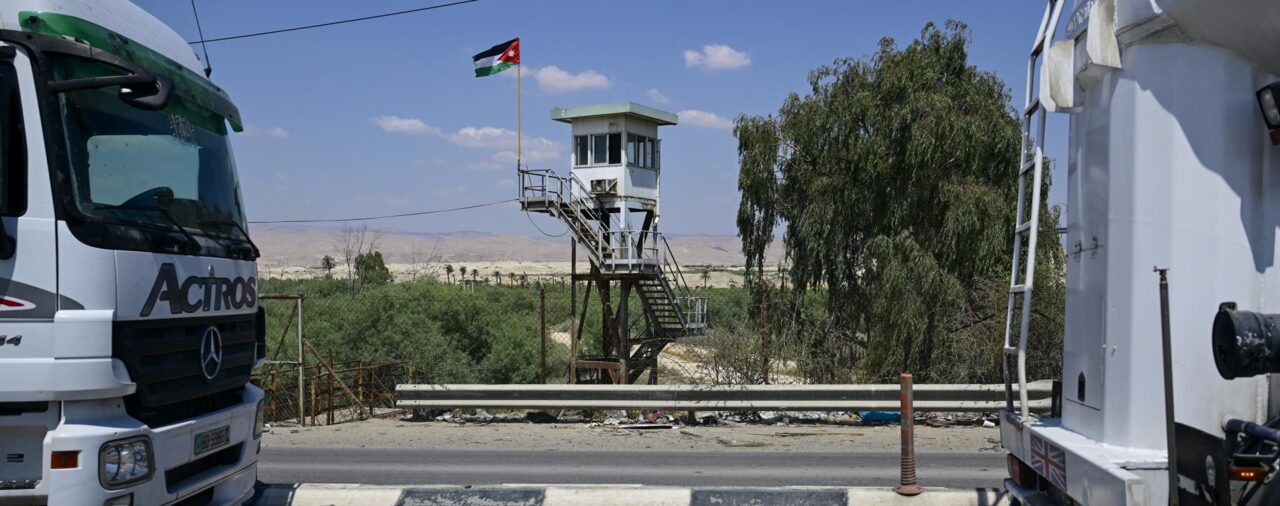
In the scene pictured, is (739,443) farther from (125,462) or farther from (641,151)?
(641,151)

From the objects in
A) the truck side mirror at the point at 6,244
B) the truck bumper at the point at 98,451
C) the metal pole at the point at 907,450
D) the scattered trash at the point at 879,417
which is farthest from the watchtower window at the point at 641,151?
the truck side mirror at the point at 6,244

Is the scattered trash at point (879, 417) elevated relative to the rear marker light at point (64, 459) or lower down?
lower down

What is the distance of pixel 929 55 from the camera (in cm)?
2234

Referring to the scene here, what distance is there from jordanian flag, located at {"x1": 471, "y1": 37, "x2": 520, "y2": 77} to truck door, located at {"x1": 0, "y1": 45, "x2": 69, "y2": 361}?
21082 mm

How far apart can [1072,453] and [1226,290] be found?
1.03 meters

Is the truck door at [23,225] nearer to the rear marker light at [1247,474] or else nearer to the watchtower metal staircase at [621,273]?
the rear marker light at [1247,474]

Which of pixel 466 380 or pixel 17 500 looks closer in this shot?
pixel 17 500

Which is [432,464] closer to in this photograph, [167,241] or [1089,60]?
[167,241]

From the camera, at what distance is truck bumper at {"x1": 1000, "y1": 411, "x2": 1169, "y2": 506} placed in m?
4.34

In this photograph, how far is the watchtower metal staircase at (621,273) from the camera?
2608 centimetres

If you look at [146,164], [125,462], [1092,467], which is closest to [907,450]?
[1092,467]

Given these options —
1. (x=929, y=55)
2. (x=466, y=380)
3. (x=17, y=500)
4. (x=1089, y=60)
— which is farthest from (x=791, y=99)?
(x=17, y=500)

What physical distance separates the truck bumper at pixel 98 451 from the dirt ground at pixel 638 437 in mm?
7645

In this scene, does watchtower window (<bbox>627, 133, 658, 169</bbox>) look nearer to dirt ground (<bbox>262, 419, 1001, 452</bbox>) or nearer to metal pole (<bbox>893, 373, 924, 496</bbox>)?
dirt ground (<bbox>262, 419, 1001, 452</bbox>)
